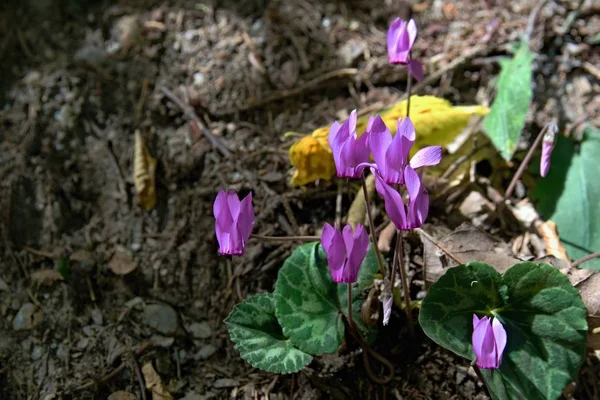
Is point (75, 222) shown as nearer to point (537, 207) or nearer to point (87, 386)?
point (87, 386)

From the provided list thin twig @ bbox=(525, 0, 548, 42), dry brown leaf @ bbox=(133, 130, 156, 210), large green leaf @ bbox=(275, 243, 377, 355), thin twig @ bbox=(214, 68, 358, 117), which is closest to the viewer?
large green leaf @ bbox=(275, 243, 377, 355)

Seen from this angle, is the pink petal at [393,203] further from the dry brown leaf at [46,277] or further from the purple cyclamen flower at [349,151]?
the dry brown leaf at [46,277]

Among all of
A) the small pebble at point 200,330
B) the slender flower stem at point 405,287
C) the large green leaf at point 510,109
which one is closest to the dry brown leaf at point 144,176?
the small pebble at point 200,330

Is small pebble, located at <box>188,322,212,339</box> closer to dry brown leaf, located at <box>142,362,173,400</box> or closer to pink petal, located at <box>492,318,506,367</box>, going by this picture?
dry brown leaf, located at <box>142,362,173,400</box>

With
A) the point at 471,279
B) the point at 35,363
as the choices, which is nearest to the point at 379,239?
the point at 471,279

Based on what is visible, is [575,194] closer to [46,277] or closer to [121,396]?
[121,396]

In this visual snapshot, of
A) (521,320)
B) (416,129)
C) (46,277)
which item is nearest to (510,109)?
(416,129)

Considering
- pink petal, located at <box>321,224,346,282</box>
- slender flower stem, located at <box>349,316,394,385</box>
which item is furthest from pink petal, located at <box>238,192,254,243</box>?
slender flower stem, located at <box>349,316,394,385</box>
